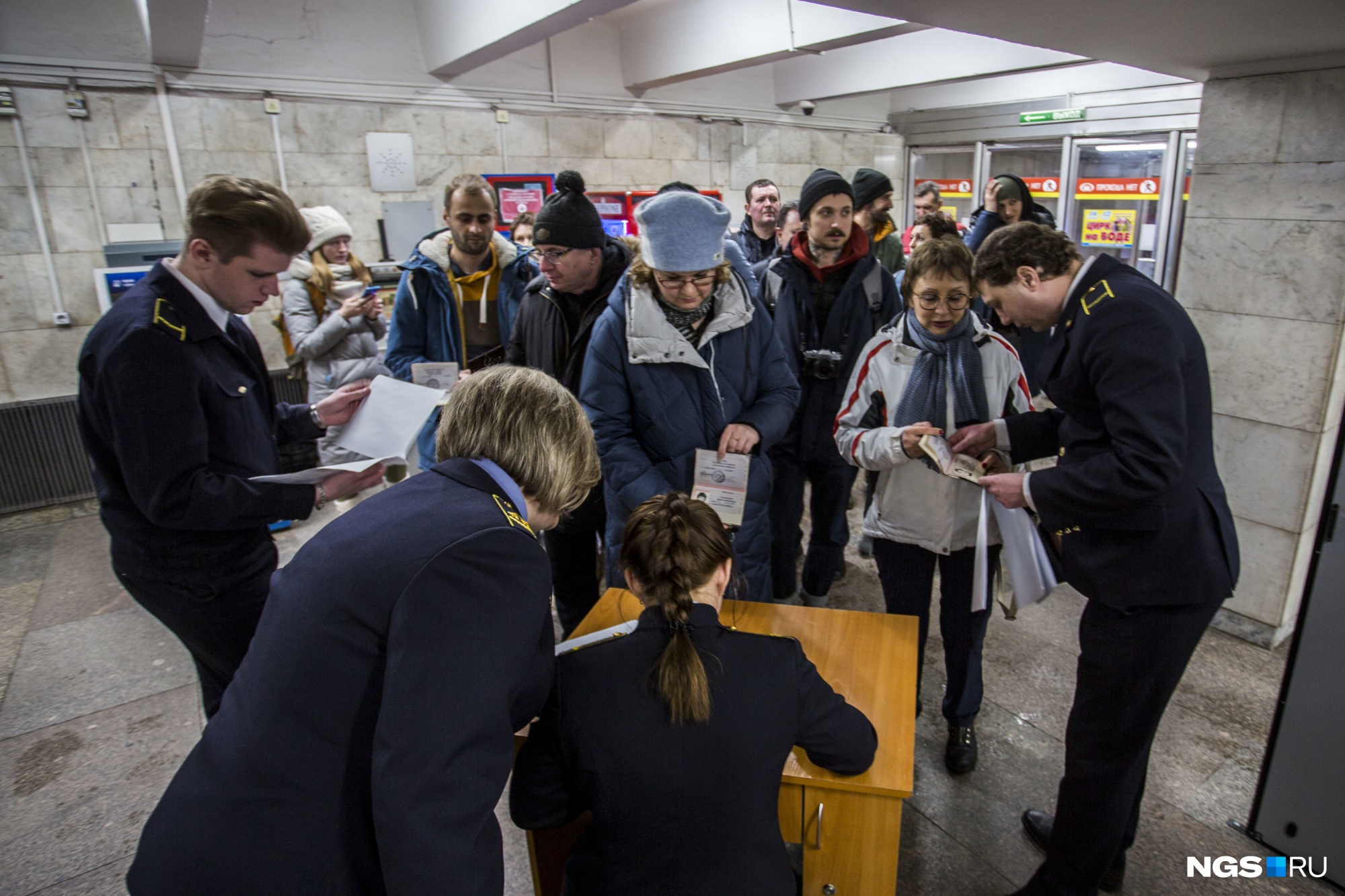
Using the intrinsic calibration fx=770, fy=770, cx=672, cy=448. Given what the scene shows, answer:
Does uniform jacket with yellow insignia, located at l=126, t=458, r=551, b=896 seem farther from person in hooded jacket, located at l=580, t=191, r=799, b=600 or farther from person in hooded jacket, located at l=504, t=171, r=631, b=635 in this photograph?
person in hooded jacket, located at l=504, t=171, r=631, b=635

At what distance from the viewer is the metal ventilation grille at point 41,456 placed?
5105 millimetres

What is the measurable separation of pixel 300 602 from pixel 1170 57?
354cm

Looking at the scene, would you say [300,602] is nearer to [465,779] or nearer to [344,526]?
[344,526]

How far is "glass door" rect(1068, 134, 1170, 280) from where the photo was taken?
744cm

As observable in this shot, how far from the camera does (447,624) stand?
3.43ft

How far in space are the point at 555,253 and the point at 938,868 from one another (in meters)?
2.36

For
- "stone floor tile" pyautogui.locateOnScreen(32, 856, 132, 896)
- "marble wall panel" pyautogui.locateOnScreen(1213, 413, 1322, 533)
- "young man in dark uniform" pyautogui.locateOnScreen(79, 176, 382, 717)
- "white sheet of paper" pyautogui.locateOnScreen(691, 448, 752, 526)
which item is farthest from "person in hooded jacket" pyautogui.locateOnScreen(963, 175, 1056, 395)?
"stone floor tile" pyautogui.locateOnScreen(32, 856, 132, 896)

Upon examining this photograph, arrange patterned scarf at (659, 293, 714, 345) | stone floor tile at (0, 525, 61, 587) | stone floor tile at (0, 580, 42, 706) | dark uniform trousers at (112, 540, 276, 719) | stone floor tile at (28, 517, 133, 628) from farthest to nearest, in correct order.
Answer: stone floor tile at (0, 525, 61, 587) < stone floor tile at (28, 517, 133, 628) < stone floor tile at (0, 580, 42, 706) < patterned scarf at (659, 293, 714, 345) < dark uniform trousers at (112, 540, 276, 719)

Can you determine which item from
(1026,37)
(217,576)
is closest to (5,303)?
(217,576)

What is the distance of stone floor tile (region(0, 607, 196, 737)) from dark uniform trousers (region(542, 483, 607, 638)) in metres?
1.69

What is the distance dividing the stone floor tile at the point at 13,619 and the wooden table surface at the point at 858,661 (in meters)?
3.17

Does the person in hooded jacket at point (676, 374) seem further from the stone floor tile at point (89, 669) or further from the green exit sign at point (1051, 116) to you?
the green exit sign at point (1051, 116)

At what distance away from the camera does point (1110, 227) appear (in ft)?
26.0

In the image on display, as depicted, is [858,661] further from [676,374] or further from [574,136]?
[574,136]
